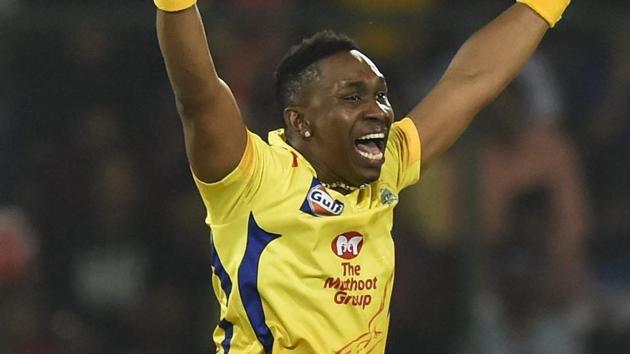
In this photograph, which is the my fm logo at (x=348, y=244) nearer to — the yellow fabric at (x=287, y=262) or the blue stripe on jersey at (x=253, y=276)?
the yellow fabric at (x=287, y=262)

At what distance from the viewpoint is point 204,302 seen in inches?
206

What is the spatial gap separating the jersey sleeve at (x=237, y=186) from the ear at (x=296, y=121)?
22 cm

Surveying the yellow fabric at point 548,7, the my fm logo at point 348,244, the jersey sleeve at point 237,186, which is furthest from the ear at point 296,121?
the yellow fabric at point 548,7

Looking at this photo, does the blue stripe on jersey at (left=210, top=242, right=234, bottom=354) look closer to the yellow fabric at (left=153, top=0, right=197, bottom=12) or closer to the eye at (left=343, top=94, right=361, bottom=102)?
the eye at (left=343, top=94, right=361, bottom=102)

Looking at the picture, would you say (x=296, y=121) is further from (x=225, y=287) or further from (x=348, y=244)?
(x=225, y=287)

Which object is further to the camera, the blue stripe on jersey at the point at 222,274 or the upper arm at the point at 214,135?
the blue stripe on jersey at the point at 222,274

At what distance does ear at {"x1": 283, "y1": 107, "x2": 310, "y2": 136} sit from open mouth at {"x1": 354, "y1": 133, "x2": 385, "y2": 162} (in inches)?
5.8

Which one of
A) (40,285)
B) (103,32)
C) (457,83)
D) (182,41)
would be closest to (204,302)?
(40,285)

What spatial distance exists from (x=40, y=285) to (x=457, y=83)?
7.25ft

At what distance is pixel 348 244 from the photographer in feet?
10.8

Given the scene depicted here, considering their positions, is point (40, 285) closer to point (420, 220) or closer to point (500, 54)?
point (420, 220)

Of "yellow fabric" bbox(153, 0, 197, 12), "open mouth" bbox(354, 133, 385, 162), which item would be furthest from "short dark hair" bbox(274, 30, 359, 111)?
"yellow fabric" bbox(153, 0, 197, 12)

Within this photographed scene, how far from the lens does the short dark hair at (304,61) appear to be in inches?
135

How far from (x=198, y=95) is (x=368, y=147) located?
1.83ft
